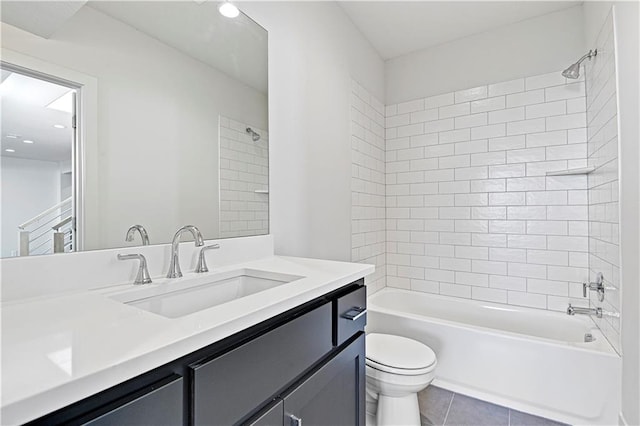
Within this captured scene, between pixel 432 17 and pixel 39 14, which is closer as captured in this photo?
pixel 39 14

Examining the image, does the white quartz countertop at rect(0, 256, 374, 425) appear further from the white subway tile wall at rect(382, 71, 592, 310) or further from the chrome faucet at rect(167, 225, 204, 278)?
the white subway tile wall at rect(382, 71, 592, 310)

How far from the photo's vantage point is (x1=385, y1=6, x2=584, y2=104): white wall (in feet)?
7.73

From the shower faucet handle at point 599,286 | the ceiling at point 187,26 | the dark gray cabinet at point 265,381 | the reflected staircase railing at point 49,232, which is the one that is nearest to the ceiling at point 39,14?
the ceiling at point 187,26

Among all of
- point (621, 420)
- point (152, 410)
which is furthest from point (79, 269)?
point (621, 420)

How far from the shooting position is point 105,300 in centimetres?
84

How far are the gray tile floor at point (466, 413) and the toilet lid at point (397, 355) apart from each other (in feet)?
1.44

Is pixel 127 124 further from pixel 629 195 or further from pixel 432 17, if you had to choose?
pixel 432 17

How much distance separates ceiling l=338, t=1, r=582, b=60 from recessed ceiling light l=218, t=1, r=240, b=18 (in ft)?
3.47

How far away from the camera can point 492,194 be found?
2.60m

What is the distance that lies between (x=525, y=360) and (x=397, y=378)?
0.91 m

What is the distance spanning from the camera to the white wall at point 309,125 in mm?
1744

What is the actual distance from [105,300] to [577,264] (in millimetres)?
2841

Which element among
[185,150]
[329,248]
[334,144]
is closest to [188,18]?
[185,150]

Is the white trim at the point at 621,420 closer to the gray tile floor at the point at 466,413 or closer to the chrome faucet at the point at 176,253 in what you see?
the gray tile floor at the point at 466,413
